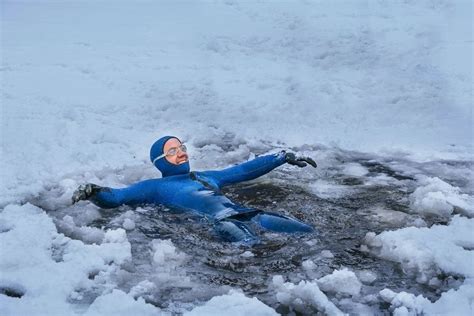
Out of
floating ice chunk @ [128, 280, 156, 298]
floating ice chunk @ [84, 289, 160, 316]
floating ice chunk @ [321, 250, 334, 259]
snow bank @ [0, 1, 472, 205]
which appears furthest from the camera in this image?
snow bank @ [0, 1, 472, 205]

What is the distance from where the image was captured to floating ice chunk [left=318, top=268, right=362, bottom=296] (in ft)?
12.5

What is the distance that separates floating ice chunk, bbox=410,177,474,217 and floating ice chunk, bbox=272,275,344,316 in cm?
179

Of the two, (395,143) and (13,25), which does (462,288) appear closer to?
(395,143)

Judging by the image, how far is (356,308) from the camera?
3633 mm

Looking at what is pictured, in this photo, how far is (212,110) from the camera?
25.3ft

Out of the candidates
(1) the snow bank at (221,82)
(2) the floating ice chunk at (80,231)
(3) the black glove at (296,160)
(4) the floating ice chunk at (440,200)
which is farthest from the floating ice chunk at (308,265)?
(1) the snow bank at (221,82)

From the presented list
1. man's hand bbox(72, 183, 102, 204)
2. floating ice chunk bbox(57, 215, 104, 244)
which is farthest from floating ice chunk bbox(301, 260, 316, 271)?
man's hand bbox(72, 183, 102, 204)

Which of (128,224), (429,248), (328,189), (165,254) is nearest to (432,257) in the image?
(429,248)

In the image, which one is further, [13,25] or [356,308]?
[13,25]

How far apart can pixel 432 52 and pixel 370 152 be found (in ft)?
10.0

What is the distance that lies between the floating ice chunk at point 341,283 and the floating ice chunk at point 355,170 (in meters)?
2.35

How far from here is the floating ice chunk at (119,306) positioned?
351cm

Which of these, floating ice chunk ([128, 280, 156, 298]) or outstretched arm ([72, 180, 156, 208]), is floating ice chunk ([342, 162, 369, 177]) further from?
floating ice chunk ([128, 280, 156, 298])

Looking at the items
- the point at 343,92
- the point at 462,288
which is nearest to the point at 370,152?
the point at 343,92
